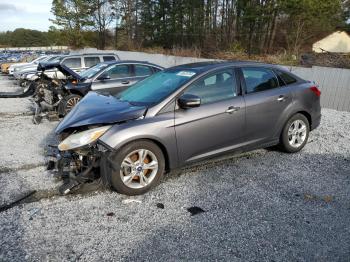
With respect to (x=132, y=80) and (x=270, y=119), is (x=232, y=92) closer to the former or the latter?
(x=270, y=119)

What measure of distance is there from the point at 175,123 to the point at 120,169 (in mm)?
914

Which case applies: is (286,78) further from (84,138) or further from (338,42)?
(338,42)

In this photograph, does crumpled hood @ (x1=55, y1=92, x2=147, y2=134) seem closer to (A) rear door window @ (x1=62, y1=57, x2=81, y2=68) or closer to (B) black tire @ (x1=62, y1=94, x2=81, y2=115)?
(B) black tire @ (x1=62, y1=94, x2=81, y2=115)

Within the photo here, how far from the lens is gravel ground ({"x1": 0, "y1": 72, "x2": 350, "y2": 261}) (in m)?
3.02

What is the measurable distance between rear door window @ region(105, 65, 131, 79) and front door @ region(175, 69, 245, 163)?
500cm

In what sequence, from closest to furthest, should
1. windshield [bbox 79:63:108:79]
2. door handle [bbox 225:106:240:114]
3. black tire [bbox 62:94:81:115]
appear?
door handle [bbox 225:106:240:114]
black tire [bbox 62:94:81:115]
windshield [bbox 79:63:108:79]

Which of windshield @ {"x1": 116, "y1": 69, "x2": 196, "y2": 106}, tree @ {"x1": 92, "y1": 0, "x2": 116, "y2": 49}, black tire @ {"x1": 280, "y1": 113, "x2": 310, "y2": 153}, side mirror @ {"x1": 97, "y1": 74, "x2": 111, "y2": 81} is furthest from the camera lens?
tree @ {"x1": 92, "y1": 0, "x2": 116, "y2": 49}

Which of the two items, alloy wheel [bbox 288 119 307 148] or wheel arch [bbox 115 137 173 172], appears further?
alloy wheel [bbox 288 119 307 148]

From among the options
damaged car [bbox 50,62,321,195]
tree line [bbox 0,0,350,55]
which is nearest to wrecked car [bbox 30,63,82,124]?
damaged car [bbox 50,62,321,195]

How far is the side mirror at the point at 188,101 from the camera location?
4.18 m

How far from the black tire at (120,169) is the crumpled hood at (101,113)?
0.37 meters

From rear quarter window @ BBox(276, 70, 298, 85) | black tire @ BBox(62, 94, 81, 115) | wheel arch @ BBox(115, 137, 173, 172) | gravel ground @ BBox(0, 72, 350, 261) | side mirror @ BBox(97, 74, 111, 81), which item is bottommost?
gravel ground @ BBox(0, 72, 350, 261)

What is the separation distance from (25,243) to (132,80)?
6.45m

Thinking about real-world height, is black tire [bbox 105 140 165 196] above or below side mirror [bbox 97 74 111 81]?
below
